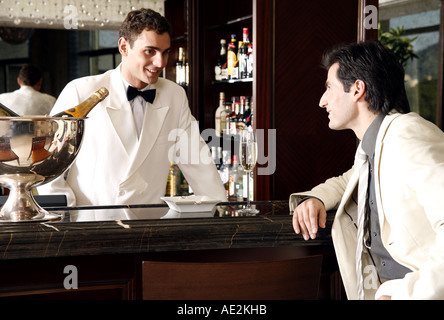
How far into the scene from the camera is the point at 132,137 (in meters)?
2.71

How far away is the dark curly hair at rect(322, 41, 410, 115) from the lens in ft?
5.71

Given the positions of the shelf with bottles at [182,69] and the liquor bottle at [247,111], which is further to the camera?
the shelf with bottles at [182,69]

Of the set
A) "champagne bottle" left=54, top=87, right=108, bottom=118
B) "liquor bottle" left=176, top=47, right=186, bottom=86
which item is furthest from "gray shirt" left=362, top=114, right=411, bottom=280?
"liquor bottle" left=176, top=47, right=186, bottom=86

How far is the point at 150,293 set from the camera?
4.27 ft

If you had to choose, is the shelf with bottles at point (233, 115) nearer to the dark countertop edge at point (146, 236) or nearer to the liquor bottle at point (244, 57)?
the liquor bottle at point (244, 57)

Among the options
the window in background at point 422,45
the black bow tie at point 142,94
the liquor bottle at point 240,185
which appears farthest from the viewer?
the window in background at point 422,45

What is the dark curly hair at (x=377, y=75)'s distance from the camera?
68.5 inches

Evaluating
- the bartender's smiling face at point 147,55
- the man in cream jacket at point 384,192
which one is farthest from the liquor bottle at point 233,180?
the man in cream jacket at point 384,192

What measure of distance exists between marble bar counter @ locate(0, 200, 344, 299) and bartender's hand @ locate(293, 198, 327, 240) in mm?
21

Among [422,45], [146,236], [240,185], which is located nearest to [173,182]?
[240,185]

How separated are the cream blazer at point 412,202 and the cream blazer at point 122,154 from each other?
125 centimetres

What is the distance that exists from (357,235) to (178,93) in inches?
59.6

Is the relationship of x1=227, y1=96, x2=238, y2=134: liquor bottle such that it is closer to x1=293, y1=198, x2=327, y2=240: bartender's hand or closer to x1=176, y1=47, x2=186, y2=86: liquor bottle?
x1=176, y1=47, x2=186, y2=86: liquor bottle

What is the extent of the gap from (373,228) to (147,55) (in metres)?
1.44
